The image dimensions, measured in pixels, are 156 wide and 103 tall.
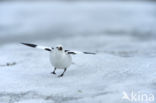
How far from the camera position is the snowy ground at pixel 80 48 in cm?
448

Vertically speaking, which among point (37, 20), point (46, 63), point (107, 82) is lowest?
point (37, 20)

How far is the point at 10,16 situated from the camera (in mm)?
15320

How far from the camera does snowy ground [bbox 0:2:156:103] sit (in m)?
4.48

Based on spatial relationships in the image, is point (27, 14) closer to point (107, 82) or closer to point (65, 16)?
→ point (65, 16)

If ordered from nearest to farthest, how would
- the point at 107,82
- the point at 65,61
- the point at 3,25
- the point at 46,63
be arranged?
the point at 107,82 → the point at 65,61 → the point at 46,63 → the point at 3,25

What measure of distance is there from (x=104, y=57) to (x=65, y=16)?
9447mm

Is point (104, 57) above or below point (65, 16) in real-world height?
above

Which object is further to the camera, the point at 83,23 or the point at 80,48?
the point at 83,23

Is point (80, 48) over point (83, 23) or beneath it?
over

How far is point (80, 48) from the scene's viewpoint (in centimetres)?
927

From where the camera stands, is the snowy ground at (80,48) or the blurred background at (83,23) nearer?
the snowy ground at (80,48)

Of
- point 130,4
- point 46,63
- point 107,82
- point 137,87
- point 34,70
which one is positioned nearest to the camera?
point 137,87

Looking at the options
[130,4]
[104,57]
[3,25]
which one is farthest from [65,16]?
[104,57]

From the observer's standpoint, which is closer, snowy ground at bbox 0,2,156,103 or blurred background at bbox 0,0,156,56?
snowy ground at bbox 0,2,156,103
